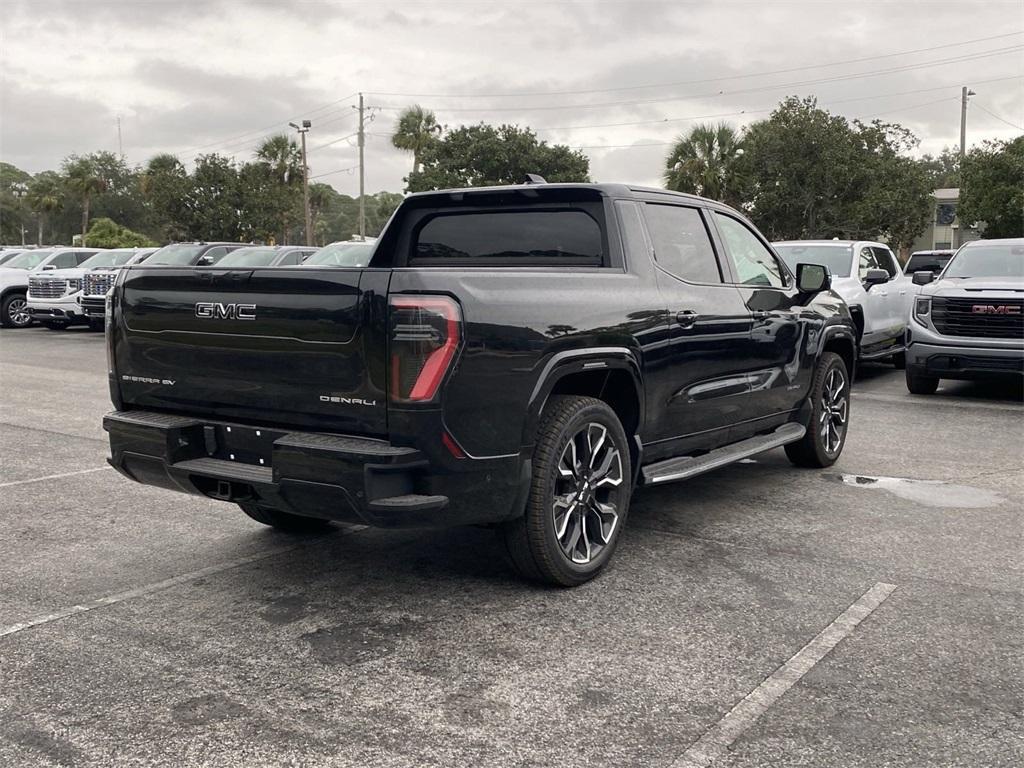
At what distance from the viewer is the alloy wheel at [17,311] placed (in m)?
23.0

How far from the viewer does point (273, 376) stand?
14.1 feet

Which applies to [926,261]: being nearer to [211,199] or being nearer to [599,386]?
[599,386]

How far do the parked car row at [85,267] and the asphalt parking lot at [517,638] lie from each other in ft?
39.2

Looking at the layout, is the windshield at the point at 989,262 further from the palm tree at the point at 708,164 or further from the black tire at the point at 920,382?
the palm tree at the point at 708,164

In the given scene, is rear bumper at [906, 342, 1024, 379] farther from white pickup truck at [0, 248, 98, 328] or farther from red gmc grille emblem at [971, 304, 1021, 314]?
white pickup truck at [0, 248, 98, 328]

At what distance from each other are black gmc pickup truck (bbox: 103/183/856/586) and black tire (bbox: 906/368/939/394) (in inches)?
235

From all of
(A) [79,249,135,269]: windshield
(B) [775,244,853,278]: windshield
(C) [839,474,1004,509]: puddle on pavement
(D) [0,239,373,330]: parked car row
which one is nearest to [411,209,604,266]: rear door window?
(C) [839,474,1004,509]: puddle on pavement

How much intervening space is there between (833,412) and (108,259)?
1926cm

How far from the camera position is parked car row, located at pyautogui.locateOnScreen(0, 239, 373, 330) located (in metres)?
19.1

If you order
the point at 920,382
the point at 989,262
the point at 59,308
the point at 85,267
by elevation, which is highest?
the point at 85,267

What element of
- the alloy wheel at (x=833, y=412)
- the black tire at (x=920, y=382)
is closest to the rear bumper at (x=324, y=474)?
the alloy wheel at (x=833, y=412)

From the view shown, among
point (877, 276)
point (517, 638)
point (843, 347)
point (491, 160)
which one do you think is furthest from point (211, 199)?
point (517, 638)

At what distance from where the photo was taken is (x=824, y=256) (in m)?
12.9

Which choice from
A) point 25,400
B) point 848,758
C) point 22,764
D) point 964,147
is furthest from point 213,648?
point 964,147
